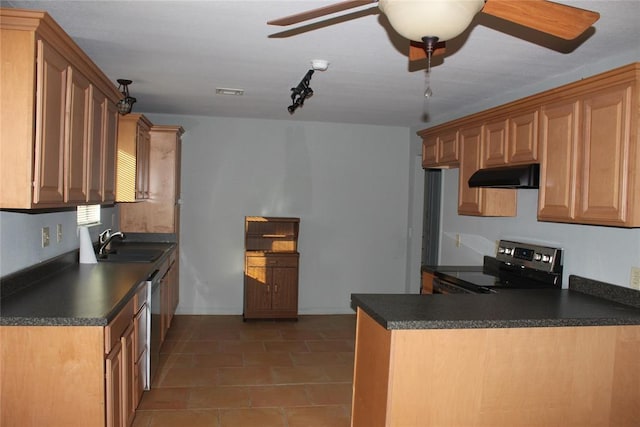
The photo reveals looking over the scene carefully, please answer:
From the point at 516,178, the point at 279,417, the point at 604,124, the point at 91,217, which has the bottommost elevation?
the point at 279,417

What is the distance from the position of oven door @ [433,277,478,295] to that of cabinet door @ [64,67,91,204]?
2.58m

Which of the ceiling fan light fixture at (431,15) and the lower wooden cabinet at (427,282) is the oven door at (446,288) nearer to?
the lower wooden cabinet at (427,282)

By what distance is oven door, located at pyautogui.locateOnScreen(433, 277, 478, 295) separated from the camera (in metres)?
3.72

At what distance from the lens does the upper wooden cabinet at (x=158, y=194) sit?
542 cm

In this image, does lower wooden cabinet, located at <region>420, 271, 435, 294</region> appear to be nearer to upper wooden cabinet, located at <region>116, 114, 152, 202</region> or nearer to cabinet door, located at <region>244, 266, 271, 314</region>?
cabinet door, located at <region>244, 266, 271, 314</region>

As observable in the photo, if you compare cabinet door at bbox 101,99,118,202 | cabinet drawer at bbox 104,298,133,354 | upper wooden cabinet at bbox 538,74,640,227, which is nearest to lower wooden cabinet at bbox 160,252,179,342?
cabinet door at bbox 101,99,118,202

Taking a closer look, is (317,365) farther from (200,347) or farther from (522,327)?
(522,327)

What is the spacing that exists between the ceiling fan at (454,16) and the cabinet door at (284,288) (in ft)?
14.0

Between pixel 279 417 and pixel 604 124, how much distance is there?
268 cm

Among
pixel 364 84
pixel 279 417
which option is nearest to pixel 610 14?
pixel 364 84

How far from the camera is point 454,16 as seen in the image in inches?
56.3

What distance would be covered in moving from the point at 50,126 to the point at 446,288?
290cm

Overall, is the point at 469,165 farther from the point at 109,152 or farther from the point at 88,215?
the point at 88,215

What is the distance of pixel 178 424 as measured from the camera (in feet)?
10.8
